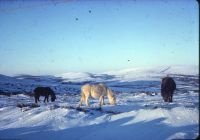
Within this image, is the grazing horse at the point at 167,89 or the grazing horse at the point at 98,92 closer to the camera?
the grazing horse at the point at 98,92

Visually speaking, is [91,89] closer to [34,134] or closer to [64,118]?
[64,118]

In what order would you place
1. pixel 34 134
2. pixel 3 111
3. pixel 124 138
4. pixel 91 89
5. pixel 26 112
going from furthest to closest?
pixel 91 89, pixel 3 111, pixel 26 112, pixel 34 134, pixel 124 138

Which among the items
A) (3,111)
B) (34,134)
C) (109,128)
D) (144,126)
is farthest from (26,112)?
(144,126)

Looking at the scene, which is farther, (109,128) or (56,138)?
(109,128)

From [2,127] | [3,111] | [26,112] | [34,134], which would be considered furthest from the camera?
[3,111]

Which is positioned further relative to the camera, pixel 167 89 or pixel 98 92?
pixel 167 89

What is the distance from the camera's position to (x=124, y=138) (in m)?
9.34

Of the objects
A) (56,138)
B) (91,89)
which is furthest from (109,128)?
(91,89)

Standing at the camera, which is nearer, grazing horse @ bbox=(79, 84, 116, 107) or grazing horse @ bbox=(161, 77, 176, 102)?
grazing horse @ bbox=(79, 84, 116, 107)

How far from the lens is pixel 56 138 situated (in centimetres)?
971

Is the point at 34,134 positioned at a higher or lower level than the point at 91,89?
lower

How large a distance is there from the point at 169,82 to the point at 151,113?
298 inches

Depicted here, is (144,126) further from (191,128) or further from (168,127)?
(191,128)

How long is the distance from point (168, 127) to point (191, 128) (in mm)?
717
